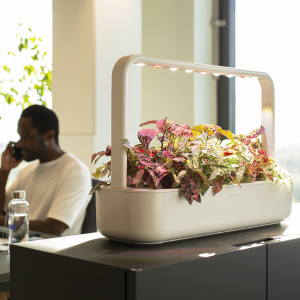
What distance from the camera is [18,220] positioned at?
224 cm

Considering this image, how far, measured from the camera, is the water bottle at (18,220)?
2174mm

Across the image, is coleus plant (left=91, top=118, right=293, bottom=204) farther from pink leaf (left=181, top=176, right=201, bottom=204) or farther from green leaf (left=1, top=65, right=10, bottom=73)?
green leaf (left=1, top=65, right=10, bottom=73)

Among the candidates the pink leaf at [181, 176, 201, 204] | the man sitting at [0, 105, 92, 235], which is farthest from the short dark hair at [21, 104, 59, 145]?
the pink leaf at [181, 176, 201, 204]

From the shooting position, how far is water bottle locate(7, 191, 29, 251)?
217 centimetres

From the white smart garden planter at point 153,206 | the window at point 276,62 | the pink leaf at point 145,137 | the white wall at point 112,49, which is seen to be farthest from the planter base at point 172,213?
the window at point 276,62

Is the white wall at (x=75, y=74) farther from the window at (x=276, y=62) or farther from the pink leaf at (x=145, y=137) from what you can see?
the pink leaf at (x=145, y=137)

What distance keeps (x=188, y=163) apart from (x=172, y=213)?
0.12m

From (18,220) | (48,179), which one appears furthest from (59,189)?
(18,220)

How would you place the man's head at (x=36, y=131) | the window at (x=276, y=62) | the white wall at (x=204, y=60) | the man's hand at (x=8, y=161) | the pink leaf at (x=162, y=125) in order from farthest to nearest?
the white wall at (x=204, y=60) → the window at (x=276, y=62) → the man's hand at (x=8, y=161) → the man's head at (x=36, y=131) → the pink leaf at (x=162, y=125)

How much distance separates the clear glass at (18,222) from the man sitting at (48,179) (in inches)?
17.9

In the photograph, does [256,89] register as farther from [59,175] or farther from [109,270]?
[109,270]

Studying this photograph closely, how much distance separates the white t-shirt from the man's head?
10cm

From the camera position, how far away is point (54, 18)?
12.4ft

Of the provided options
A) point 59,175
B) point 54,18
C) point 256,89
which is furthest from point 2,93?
point 256,89
